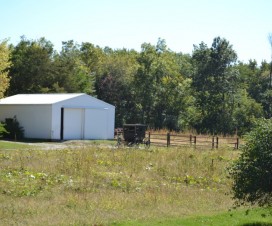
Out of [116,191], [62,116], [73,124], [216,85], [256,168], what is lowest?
[116,191]

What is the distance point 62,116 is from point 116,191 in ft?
79.9

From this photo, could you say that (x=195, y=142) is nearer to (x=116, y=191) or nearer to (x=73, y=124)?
(x=73, y=124)

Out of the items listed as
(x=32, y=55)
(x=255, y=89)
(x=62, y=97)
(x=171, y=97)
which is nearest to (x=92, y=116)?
(x=62, y=97)

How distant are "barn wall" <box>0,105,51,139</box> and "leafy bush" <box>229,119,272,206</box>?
27.9 meters

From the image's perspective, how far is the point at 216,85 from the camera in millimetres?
60312

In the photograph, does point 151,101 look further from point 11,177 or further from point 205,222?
point 205,222

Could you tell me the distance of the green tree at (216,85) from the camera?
6012 centimetres

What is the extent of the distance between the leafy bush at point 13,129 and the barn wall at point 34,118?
31 centimetres

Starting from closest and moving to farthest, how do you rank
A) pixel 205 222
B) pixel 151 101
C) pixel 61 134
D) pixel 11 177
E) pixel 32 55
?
1. pixel 205 222
2. pixel 11 177
3. pixel 61 134
4. pixel 32 55
5. pixel 151 101

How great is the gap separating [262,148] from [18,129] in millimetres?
30979

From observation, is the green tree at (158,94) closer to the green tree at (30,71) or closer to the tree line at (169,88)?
the tree line at (169,88)

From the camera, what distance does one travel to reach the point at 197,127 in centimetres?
6122

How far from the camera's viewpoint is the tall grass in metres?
11.9

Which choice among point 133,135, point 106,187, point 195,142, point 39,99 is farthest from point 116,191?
point 39,99
